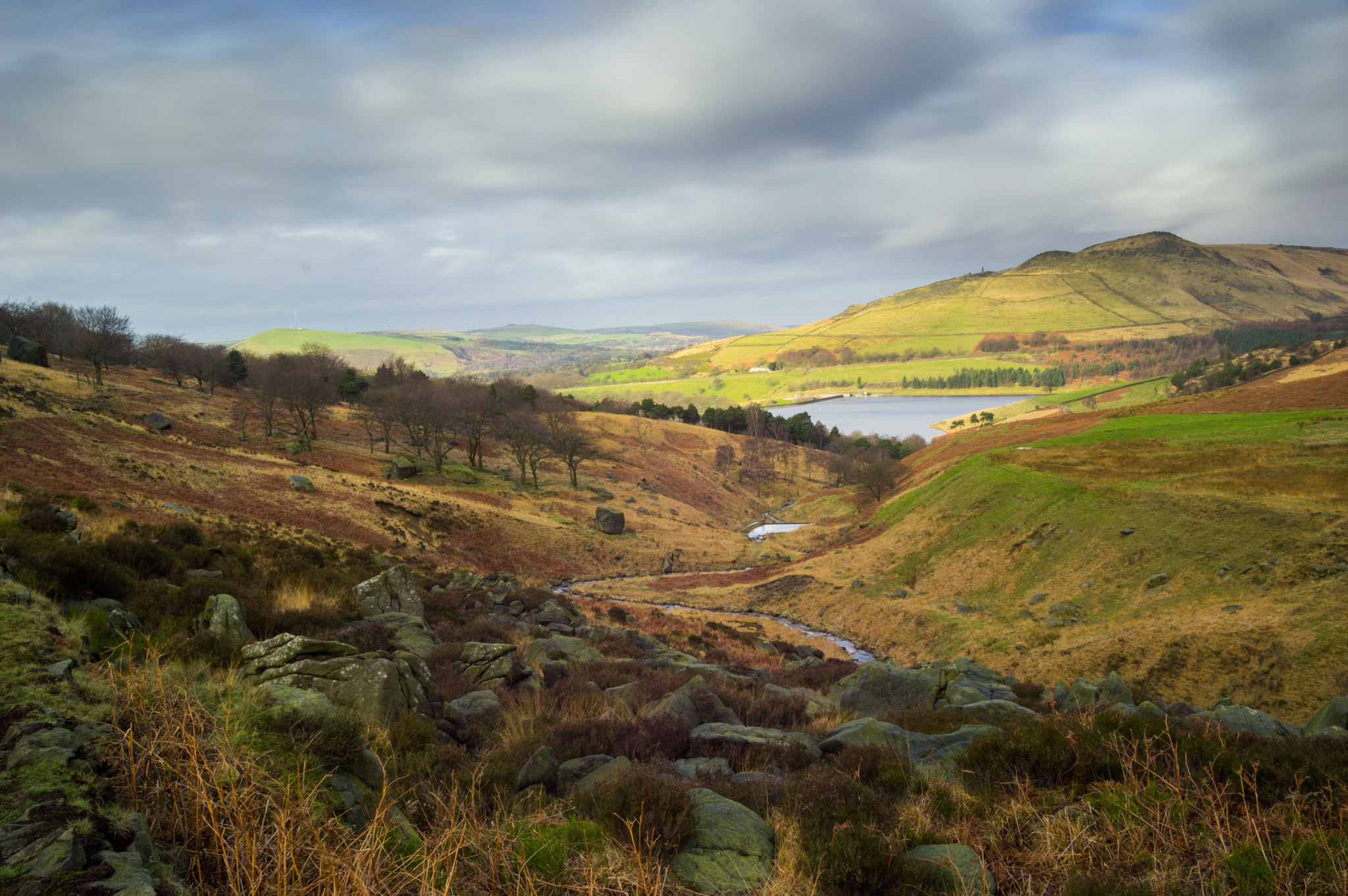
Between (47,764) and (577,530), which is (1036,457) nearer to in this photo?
(577,530)

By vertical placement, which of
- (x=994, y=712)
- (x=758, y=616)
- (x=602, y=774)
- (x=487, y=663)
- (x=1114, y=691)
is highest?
(x=602, y=774)

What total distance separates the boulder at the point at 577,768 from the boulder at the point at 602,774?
70 mm

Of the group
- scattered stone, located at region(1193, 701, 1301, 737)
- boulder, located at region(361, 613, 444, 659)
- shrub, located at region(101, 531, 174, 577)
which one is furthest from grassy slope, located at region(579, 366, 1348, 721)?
shrub, located at region(101, 531, 174, 577)

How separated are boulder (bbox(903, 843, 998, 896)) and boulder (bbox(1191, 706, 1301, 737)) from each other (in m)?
8.40

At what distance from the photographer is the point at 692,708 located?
10.3m

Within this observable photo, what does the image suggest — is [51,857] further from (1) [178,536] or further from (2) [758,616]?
(2) [758,616]

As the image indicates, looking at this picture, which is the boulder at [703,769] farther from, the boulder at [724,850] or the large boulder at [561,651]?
the large boulder at [561,651]

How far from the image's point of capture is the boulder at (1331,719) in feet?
33.2

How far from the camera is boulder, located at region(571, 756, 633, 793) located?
6492 millimetres

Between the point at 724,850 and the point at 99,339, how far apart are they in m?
77.2

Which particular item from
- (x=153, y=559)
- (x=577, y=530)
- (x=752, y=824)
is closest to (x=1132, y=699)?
(x=752, y=824)

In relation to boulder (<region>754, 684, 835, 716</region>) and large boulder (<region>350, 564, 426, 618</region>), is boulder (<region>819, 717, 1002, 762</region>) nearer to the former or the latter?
boulder (<region>754, 684, 835, 716</region>)

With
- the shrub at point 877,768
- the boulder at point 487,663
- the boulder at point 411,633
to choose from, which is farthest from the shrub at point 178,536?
the shrub at point 877,768

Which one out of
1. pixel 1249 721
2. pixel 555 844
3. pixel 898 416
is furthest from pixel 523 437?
pixel 898 416
